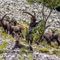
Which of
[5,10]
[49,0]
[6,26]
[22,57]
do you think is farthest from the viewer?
[5,10]

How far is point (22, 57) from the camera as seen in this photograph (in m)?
18.5

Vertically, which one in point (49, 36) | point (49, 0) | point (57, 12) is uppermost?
point (49, 0)

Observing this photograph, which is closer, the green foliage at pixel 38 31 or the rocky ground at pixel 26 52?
the rocky ground at pixel 26 52

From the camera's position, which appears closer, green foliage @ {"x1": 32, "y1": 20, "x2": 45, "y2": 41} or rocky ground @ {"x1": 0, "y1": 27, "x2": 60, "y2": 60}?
rocky ground @ {"x1": 0, "y1": 27, "x2": 60, "y2": 60}

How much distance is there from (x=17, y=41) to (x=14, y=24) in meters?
3.58

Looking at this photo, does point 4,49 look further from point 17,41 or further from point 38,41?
point 38,41

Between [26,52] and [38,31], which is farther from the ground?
[26,52]

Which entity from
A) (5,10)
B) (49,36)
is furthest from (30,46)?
(5,10)

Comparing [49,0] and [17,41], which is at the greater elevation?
[49,0]

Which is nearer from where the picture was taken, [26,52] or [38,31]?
[26,52]

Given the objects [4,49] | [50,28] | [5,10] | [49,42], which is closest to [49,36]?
[49,42]

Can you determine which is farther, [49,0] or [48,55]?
[49,0]

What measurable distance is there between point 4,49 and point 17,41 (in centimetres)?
114

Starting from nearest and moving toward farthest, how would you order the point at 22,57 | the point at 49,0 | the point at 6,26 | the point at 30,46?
1. the point at 22,57
2. the point at 30,46
3. the point at 49,0
4. the point at 6,26
